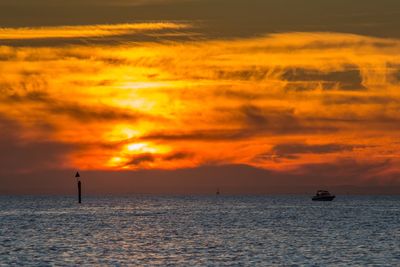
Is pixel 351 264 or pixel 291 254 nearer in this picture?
pixel 351 264

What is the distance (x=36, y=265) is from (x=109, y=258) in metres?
7.41

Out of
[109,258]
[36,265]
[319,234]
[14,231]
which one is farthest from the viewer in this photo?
[14,231]

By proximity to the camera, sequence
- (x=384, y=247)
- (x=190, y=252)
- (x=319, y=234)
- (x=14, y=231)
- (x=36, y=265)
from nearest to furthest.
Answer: (x=36, y=265) → (x=190, y=252) → (x=384, y=247) → (x=319, y=234) → (x=14, y=231)

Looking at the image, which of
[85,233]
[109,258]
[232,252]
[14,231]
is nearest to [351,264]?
[232,252]

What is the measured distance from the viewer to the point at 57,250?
88.1 metres

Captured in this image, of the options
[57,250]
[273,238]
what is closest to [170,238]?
[273,238]

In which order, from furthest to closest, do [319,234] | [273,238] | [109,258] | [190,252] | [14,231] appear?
[14,231] < [319,234] < [273,238] < [190,252] < [109,258]

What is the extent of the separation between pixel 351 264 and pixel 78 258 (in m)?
24.0

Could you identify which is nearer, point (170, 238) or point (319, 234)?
point (170, 238)

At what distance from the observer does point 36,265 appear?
2908 inches

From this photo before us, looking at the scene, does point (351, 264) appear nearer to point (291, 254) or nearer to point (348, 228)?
point (291, 254)

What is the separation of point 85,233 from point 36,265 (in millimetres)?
42198

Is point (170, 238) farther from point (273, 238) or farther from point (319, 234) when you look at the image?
point (319, 234)

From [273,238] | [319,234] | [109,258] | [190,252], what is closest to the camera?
[109,258]
